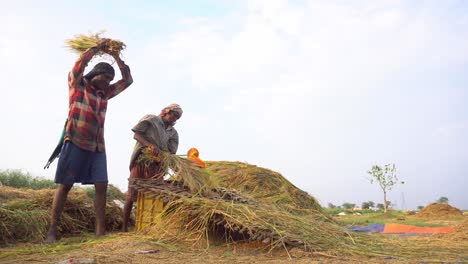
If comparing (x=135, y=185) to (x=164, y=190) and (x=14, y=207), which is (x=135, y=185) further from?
(x=14, y=207)

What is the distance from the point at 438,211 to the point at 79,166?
32.7 feet

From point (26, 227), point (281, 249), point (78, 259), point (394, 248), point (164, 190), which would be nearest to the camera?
point (78, 259)

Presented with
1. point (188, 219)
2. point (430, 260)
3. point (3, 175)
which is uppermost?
point (3, 175)

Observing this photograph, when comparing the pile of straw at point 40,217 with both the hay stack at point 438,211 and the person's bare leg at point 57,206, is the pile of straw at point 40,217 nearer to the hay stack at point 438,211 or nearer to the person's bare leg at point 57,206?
the person's bare leg at point 57,206

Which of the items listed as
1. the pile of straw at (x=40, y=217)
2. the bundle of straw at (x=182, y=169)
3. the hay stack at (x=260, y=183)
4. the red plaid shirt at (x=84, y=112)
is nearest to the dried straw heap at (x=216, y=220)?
the bundle of straw at (x=182, y=169)

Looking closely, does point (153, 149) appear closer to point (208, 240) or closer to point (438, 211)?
point (208, 240)

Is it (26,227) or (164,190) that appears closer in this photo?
(164,190)

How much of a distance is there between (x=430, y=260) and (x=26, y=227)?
12.0 feet

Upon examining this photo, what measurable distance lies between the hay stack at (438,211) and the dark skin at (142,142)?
801 cm

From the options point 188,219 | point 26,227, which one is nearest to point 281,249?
point 188,219

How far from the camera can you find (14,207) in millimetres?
4367

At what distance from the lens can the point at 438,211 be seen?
1101 cm

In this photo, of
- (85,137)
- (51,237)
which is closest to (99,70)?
(85,137)

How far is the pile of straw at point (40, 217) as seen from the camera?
4.13 m
